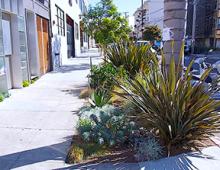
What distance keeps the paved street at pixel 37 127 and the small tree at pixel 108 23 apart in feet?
32.7

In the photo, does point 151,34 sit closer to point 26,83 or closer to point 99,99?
point 26,83

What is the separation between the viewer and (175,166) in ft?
11.9

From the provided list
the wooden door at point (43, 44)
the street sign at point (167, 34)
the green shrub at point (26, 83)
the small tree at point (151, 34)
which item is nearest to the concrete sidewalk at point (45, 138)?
the green shrub at point (26, 83)

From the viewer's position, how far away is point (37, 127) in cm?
536

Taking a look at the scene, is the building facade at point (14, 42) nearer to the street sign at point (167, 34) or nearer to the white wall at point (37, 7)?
the white wall at point (37, 7)

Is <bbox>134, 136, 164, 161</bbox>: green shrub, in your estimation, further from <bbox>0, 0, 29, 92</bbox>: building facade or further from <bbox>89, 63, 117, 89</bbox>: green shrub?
<bbox>0, 0, 29, 92</bbox>: building facade

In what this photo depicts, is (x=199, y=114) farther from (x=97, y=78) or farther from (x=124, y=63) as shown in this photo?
(x=124, y=63)

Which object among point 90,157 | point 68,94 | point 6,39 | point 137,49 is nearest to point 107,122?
point 90,157

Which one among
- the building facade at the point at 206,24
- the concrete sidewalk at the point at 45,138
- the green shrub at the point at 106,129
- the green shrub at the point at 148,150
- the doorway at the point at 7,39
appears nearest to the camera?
the concrete sidewalk at the point at 45,138

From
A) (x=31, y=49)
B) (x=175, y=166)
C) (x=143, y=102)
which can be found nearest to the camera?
(x=175, y=166)

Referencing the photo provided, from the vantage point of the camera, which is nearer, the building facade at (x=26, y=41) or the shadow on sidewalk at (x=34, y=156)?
the shadow on sidewalk at (x=34, y=156)

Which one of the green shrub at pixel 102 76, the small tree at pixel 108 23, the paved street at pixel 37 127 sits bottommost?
the paved street at pixel 37 127

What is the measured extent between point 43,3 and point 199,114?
37.5 ft

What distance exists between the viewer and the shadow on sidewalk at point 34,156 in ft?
12.6
